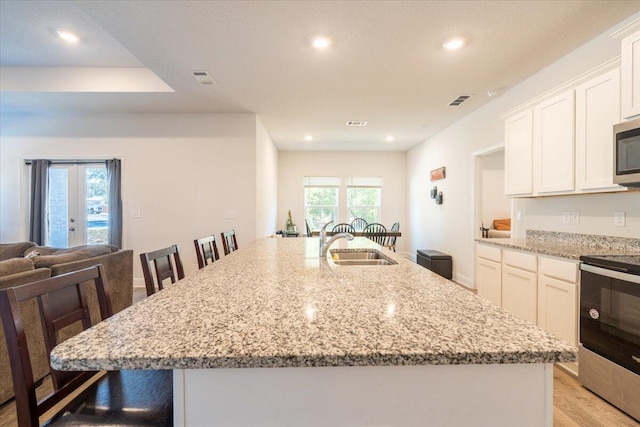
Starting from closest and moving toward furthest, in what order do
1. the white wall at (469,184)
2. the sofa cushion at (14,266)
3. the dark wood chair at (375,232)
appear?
the sofa cushion at (14,266), the white wall at (469,184), the dark wood chair at (375,232)

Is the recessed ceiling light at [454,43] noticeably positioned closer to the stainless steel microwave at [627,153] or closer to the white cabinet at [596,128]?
the white cabinet at [596,128]

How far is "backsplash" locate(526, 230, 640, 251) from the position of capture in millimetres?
2221

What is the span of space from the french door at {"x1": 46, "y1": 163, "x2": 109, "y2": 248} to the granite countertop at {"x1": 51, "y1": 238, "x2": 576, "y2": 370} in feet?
15.0

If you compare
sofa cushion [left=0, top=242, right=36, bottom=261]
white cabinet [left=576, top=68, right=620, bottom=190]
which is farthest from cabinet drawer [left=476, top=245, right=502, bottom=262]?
sofa cushion [left=0, top=242, right=36, bottom=261]

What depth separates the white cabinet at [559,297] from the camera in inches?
80.0

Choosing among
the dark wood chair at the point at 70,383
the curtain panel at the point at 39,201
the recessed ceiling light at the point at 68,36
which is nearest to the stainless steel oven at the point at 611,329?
the dark wood chair at the point at 70,383

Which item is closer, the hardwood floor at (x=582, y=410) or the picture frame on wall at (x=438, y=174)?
Answer: the hardwood floor at (x=582, y=410)

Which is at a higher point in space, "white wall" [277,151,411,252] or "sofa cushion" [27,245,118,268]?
"white wall" [277,151,411,252]

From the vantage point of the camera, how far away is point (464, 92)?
12.0ft

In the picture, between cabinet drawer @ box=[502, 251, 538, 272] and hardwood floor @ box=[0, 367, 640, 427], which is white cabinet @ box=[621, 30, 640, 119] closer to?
cabinet drawer @ box=[502, 251, 538, 272]

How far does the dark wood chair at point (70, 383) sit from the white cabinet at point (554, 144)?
10.0 feet

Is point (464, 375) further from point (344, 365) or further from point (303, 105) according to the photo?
point (303, 105)

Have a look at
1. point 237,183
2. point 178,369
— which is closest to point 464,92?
point 237,183

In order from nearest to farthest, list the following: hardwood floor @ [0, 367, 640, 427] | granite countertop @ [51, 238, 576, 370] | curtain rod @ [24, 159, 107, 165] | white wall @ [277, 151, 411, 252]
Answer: granite countertop @ [51, 238, 576, 370] < hardwood floor @ [0, 367, 640, 427] < curtain rod @ [24, 159, 107, 165] < white wall @ [277, 151, 411, 252]
